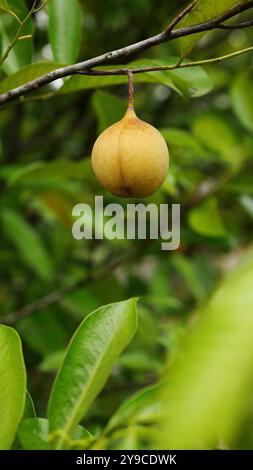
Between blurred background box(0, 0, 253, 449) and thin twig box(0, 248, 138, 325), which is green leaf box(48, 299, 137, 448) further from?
thin twig box(0, 248, 138, 325)

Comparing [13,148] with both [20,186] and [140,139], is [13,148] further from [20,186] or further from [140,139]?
[140,139]

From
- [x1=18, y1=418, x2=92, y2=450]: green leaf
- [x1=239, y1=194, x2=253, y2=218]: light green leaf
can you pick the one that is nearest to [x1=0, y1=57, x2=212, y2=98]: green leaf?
[x1=18, y1=418, x2=92, y2=450]: green leaf

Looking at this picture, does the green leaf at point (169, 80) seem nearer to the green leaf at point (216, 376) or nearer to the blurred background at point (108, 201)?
the blurred background at point (108, 201)

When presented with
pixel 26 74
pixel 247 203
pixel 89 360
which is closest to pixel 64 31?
pixel 26 74

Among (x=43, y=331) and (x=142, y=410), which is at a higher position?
(x=43, y=331)

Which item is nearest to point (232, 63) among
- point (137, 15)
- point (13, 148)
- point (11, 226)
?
point (137, 15)

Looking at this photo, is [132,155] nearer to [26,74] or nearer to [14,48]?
[26,74]

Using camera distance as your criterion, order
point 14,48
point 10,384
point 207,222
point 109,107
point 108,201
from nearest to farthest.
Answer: point 10,384 < point 14,48 < point 109,107 < point 207,222 < point 108,201
